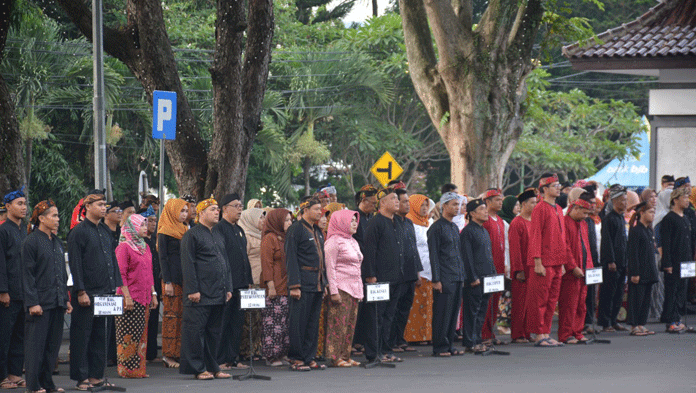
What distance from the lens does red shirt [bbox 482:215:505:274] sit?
13562mm

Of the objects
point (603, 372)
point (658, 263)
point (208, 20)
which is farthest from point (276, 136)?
point (603, 372)

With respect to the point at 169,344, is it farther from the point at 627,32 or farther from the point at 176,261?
the point at 627,32

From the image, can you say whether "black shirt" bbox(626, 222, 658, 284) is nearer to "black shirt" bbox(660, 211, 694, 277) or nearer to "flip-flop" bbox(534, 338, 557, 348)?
"black shirt" bbox(660, 211, 694, 277)

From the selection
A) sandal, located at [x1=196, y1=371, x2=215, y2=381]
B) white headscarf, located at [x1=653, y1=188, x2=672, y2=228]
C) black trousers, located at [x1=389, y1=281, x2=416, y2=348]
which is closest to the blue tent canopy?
white headscarf, located at [x1=653, y1=188, x2=672, y2=228]

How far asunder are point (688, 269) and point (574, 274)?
2361mm

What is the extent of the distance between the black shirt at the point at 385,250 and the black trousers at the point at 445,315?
0.67m

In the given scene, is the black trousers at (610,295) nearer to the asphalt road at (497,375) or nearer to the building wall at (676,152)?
the asphalt road at (497,375)

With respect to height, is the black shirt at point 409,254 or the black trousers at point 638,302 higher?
the black shirt at point 409,254

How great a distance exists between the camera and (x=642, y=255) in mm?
A: 14523

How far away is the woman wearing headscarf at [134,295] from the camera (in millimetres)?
10961

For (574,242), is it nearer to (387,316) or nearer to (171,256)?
(387,316)

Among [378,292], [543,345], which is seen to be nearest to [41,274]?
[378,292]

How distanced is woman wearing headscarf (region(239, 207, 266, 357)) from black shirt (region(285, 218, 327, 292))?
39.2 inches

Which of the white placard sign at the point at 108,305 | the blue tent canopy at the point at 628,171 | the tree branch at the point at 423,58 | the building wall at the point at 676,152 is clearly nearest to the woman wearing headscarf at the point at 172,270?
the white placard sign at the point at 108,305
